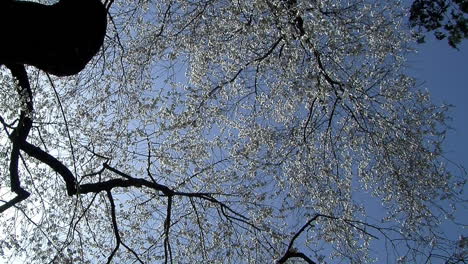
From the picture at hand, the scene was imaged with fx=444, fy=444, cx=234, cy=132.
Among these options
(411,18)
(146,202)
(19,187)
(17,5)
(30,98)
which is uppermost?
(411,18)

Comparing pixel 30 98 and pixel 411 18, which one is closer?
pixel 30 98

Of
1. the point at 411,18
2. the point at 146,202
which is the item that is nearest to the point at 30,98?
the point at 146,202

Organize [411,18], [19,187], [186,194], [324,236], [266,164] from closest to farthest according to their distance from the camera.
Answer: [19,187] < [186,194] < [411,18] < [324,236] < [266,164]

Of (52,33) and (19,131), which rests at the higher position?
(19,131)

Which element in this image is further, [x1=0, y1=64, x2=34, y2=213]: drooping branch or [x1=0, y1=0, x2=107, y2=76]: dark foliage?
[x1=0, y1=64, x2=34, y2=213]: drooping branch

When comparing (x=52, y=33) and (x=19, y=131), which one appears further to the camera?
(x=19, y=131)

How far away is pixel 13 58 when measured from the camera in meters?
2.86

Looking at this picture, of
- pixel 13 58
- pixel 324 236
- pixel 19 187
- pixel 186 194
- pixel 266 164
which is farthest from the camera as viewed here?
pixel 266 164

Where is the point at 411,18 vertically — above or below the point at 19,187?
above

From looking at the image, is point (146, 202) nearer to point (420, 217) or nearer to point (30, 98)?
point (30, 98)

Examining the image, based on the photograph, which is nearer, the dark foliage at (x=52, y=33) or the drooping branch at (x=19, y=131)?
the dark foliage at (x=52, y=33)

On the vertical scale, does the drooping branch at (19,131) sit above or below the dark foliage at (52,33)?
above

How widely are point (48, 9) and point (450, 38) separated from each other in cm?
522

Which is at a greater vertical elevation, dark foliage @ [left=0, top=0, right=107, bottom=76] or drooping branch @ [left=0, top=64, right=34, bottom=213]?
drooping branch @ [left=0, top=64, right=34, bottom=213]
